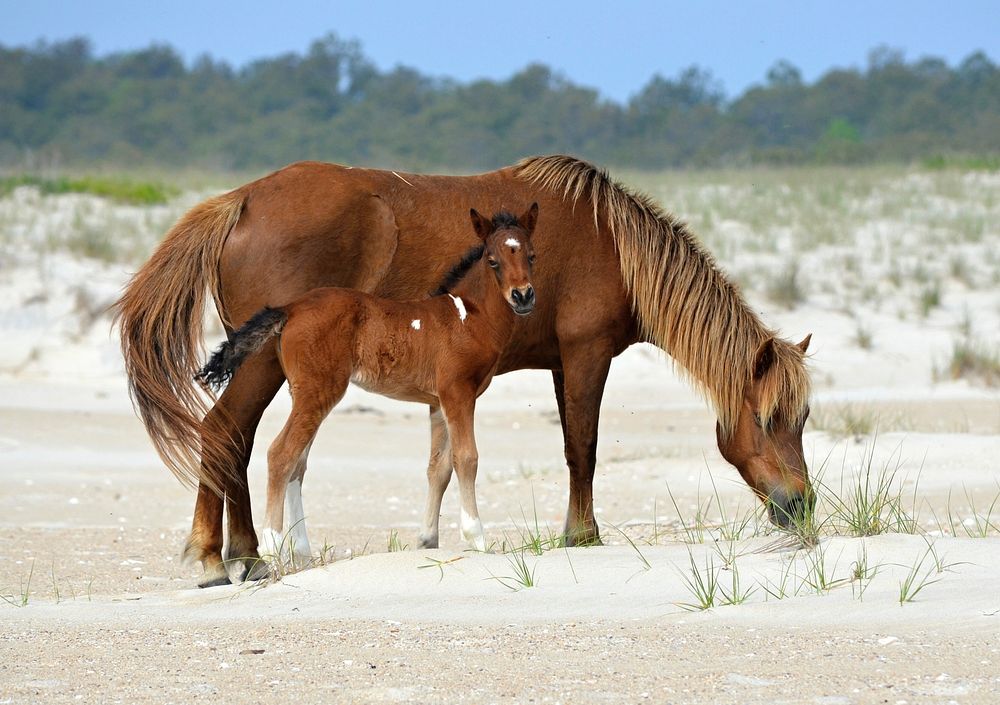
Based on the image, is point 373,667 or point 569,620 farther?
point 569,620

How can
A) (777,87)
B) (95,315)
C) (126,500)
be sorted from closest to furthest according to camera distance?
(126,500), (95,315), (777,87)

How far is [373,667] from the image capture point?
4906mm

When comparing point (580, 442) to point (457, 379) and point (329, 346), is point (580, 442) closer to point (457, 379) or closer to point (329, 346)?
point (457, 379)

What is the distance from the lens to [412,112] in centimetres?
6531

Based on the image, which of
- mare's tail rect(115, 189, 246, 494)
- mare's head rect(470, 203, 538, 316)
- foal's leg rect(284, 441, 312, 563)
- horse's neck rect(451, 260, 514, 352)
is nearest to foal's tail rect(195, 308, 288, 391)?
mare's tail rect(115, 189, 246, 494)

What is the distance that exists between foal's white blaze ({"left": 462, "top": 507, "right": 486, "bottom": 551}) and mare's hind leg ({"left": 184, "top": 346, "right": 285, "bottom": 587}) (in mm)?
1071

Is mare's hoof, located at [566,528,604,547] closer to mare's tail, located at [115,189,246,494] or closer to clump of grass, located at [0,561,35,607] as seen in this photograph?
mare's tail, located at [115,189,246,494]

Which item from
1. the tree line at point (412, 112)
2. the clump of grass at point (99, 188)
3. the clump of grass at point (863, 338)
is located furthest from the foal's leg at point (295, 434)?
the tree line at point (412, 112)

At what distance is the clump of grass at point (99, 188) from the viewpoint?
22781 millimetres

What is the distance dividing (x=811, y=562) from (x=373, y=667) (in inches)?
81.6

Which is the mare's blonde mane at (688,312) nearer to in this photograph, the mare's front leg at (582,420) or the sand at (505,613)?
the mare's front leg at (582,420)

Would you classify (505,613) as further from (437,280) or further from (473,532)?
(437,280)

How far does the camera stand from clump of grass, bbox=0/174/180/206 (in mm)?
22781

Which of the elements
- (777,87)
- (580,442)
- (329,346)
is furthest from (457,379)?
(777,87)
